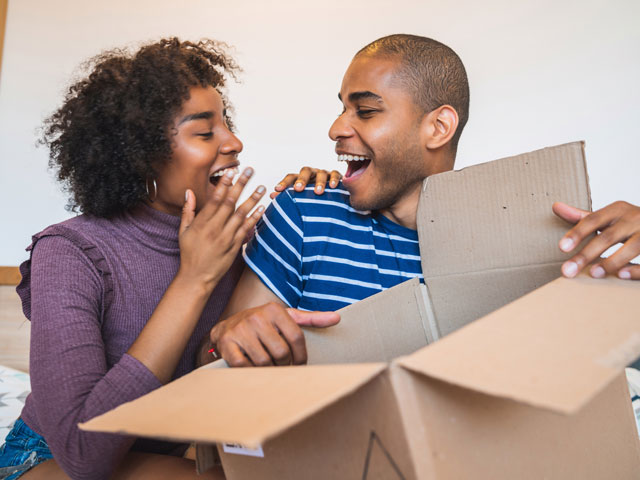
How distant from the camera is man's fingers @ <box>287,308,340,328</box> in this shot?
698 millimetres

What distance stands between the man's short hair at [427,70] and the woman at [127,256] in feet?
0.86

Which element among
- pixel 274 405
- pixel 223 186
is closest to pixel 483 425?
pixel 274 405

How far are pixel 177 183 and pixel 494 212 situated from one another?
603mm

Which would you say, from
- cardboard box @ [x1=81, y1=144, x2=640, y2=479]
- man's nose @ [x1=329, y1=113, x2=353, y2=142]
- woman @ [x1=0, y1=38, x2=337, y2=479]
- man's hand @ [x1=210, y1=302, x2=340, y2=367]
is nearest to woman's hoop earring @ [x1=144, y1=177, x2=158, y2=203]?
woman @ [x1=0, y1=38, x2=337, y2=479]

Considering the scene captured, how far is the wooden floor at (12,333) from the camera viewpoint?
6.78 feet

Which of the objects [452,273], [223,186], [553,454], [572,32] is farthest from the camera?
[572,32]

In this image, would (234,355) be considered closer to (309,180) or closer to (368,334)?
(368,334)

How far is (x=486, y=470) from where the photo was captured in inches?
16.4

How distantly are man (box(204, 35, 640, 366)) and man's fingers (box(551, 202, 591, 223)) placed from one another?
35 centimetres

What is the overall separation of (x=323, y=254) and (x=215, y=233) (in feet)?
0.73

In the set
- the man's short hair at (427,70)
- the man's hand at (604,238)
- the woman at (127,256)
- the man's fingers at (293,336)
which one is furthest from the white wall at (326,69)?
the man's fingers at (293,336)

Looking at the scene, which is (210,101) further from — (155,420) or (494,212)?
(155,420)

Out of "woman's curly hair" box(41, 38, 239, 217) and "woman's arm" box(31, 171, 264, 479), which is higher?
"woman's curly hair" box(41, 38, 239, 217)

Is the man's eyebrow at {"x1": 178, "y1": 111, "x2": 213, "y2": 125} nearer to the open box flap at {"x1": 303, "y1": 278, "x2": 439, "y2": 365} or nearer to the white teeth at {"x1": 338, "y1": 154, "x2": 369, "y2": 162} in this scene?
the white teeth at {"x1": 338, "y1": 154, "x2": 369, "y2": 162}
